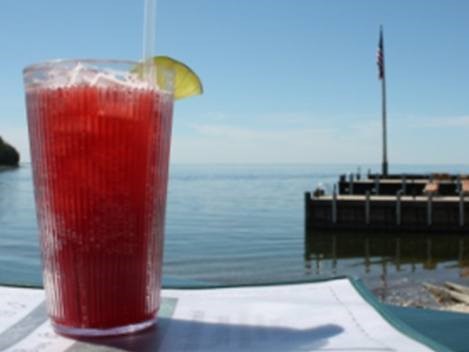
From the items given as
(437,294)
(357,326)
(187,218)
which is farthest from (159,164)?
(187,218)

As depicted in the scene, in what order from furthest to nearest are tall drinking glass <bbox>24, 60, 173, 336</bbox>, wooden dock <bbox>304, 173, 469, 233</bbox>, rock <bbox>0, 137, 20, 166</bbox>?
1. rock <bbox>0, 137, 20, 166</bbox>
2. wooden dock <bbox>304, 173, 469, 233</bbox>
3. tall drinking glass <bbox>24, 60, 173, 336</bbox>

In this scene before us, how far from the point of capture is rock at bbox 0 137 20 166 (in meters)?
131

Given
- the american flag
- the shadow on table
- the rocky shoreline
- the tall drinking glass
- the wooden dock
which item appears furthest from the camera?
the american flag

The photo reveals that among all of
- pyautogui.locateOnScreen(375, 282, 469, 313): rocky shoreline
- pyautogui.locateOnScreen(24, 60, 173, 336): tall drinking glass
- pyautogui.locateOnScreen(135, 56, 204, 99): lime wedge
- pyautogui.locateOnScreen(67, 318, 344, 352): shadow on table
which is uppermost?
pyautogui.locateOnScreen(135, 56, 204, 99): lime wedge

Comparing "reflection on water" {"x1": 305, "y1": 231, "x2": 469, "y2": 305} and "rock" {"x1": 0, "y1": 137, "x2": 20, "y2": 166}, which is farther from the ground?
"rock" {"x1": 0, "y1": 137, "x2": 20, "y2": 166}

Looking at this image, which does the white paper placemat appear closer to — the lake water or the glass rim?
the glass rim

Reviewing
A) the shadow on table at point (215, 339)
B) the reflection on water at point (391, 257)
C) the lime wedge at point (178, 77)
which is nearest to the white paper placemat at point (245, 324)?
the shadow on table at point (215, 339)

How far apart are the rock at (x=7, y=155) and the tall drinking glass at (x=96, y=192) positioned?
13425 centimetres

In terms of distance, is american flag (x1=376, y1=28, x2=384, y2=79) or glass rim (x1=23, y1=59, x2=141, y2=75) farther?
american flag (x1=376, y1=28, x2=384, y2=79)

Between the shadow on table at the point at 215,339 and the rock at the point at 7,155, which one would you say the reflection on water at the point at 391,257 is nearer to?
the shadow on table at the point at 215,339

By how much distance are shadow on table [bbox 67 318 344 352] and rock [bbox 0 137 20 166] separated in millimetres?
134421

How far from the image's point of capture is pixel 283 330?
1.47 meters

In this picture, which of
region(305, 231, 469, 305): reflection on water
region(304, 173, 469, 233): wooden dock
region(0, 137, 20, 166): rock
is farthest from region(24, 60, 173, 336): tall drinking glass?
region(0, 137, 20, 166): rock

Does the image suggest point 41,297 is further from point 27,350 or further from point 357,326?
point 357,326
